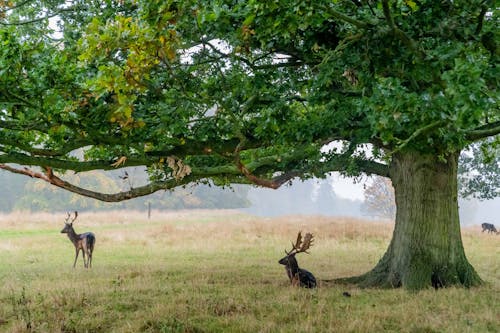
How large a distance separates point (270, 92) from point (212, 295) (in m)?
4.55

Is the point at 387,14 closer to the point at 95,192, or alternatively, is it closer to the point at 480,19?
the point at 480,19

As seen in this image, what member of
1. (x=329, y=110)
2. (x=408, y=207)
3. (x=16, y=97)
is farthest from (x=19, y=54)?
(x=408, y=207)

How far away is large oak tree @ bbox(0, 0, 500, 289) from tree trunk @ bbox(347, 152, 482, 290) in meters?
0.03

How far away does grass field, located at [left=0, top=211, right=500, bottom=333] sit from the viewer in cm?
808

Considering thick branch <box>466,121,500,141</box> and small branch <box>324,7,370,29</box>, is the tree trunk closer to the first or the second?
thick branch <box>466,121,500,141</box>

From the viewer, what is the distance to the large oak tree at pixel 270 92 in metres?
6.22

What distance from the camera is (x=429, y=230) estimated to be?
12227 mm

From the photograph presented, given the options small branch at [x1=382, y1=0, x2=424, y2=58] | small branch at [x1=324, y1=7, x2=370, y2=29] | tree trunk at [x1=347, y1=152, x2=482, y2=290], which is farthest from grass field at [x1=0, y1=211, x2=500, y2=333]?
small branch at [x1=324, y1=7, x2=370, y2=29]

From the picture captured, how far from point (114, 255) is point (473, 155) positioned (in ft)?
88.8

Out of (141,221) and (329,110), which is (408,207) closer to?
(329,110)

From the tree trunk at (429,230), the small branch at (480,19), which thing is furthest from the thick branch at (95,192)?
the small branch at (480,19)

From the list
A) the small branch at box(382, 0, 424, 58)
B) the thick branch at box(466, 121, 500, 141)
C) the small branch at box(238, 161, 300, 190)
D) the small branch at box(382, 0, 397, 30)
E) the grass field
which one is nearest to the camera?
the small branch at box(382, 0, 397, 30)

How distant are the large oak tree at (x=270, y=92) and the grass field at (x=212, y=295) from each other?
2265 millimetres

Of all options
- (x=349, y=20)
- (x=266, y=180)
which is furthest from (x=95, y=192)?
(x=349, y=20)
